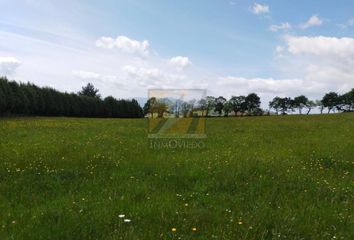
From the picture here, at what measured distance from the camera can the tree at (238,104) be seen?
142000 millimetres

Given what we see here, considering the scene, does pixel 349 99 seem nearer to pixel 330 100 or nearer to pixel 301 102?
pixel 330 100

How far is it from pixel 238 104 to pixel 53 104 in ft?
263

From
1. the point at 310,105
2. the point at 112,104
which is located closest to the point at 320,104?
the point at 310,105

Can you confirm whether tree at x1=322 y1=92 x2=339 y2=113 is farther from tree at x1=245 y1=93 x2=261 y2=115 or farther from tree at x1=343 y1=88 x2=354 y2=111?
tree at x1=245 y1=93 x2=261 y2=115

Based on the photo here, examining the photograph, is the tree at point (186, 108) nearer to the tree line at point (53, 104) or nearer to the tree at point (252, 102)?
the tree line at point (53, 104)

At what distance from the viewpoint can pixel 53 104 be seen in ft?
257

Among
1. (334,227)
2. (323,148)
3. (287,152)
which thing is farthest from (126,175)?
(323,148)

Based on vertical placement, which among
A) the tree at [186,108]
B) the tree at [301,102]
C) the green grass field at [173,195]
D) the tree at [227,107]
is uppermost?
the tree at [301,102]

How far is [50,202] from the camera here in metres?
8.59

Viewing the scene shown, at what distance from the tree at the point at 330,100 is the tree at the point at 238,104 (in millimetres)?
26728

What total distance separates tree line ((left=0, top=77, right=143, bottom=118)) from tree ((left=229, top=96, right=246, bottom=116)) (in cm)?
4211

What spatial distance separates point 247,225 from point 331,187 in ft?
13.9

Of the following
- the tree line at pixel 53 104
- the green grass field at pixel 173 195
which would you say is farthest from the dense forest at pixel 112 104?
the green grass field at pixel 173 195

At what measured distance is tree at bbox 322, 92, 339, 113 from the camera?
136m
